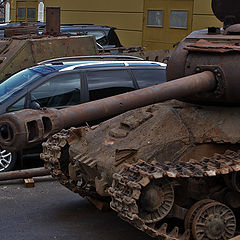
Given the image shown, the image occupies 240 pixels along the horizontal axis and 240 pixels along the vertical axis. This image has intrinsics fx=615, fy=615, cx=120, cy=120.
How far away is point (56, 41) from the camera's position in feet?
46.0

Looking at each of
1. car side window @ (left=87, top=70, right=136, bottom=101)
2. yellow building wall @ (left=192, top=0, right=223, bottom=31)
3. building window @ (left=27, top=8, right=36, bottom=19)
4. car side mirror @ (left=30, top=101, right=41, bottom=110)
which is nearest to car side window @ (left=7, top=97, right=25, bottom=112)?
car side mirror @ (left=30, top=101, right=41, bottom=110)

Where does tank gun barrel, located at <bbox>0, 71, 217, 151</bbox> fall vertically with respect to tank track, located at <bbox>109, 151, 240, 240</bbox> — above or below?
above

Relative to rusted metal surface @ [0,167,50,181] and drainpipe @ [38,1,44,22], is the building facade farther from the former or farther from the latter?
rusted metal surface @ [0,167,50,181]

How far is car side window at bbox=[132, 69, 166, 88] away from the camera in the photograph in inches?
413

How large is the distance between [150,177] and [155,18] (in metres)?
17.1

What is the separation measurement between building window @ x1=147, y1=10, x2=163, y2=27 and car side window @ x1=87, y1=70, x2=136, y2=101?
39.8 feet

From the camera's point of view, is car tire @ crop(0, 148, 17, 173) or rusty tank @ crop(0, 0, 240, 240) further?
car tire @ crop(0, 148, 17, 173)

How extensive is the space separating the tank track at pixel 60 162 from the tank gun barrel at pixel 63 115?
2017mm

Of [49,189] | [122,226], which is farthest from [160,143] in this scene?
[49,189]

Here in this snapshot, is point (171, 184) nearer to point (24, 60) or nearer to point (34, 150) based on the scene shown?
point (34, 150)

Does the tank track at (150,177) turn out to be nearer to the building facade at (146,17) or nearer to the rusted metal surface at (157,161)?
the rusted metal surface at (157,161)

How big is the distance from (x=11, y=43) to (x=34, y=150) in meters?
5.06

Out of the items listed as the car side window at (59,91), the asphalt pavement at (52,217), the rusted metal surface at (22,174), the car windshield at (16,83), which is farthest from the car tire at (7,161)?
the car side window at (59,91)

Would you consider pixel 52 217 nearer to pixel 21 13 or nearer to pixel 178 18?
pixel 178 18
